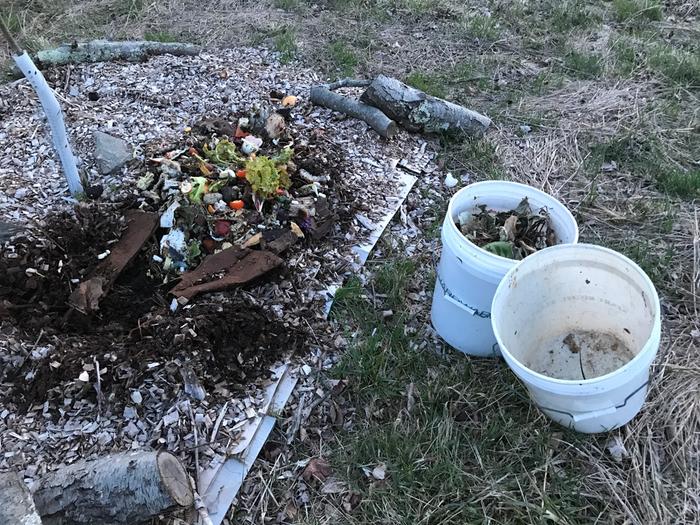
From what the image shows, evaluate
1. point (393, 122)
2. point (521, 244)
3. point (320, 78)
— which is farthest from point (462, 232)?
point (320, 78)

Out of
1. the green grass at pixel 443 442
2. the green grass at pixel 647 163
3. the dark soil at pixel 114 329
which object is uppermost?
the dark soil at pixel 114 329

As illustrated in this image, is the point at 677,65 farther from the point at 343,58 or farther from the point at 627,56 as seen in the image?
the point at 343,58

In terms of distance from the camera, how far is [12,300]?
2.88 m

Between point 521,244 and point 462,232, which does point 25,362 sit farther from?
point 521,244

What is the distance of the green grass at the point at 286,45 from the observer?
192 inches

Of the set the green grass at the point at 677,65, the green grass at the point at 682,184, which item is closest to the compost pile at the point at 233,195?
the green grass at the point at 682,184

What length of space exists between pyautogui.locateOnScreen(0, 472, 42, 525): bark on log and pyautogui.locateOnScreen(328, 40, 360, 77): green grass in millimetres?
3773

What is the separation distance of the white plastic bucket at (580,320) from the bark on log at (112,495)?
132 cm

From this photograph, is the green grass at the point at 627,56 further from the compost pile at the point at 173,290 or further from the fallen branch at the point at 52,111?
the fallen branch at the point at 52,111

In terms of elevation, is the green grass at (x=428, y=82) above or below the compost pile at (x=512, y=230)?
below

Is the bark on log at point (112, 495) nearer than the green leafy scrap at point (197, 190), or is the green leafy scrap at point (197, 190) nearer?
the bark on log at point (112, 495)

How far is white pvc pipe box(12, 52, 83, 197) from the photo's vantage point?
9.50 feet

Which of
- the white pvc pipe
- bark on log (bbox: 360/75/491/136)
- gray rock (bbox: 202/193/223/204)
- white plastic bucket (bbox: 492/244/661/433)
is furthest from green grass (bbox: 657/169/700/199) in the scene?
the white pvc pipe

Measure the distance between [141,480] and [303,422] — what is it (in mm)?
754
